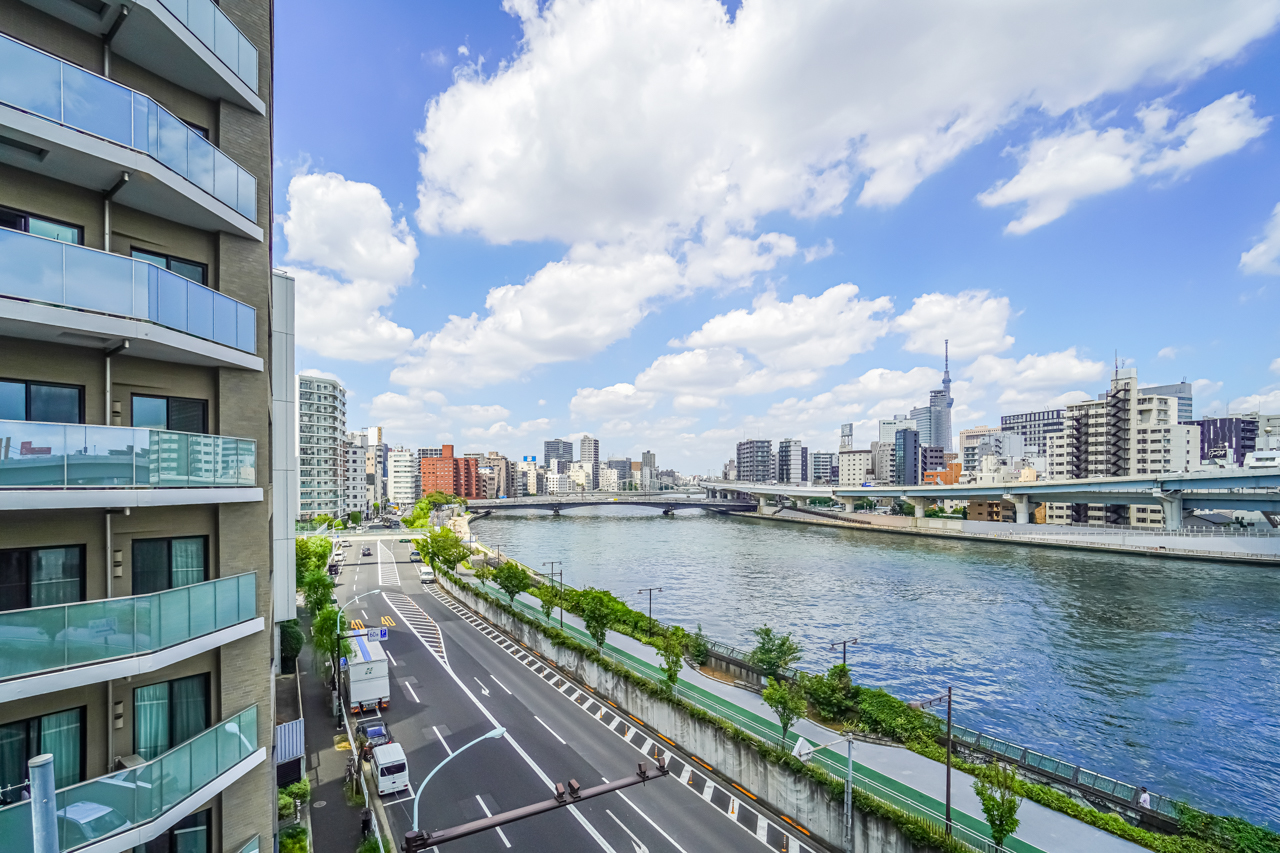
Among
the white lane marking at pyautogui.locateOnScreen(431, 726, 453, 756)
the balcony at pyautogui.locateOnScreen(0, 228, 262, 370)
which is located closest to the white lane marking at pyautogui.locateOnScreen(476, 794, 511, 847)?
the white lane marking at pyautogui.locateOnScreen(431, 726, 453, 756)

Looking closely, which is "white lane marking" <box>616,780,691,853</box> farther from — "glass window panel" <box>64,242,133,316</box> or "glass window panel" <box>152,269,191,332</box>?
"glass window panel" <box>64,242,133,316</box>

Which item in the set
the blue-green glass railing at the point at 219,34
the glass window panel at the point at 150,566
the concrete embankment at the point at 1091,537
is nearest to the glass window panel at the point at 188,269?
the blue-green glass railing at the point at 219,34

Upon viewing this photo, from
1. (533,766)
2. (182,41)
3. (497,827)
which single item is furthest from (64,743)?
(533,766)

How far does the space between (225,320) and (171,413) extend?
1.53 m

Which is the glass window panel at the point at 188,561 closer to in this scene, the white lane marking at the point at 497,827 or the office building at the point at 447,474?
the white lane marking at the point at 497,827

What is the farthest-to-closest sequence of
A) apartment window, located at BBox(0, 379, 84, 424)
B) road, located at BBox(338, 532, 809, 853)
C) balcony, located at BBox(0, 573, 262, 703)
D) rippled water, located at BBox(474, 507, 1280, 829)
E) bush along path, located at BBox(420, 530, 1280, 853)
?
1. rippled water, located at BBox(474, 507, 1280, 829)
2. road, located at BBox(338, 532, 809, 853)
3. bush along path, located at BBox(420, 530, 1280, 853)
4. apartment window, located at BBox(0, 379, 84, 424)
5. balcony, located at BBox(0, 573, 262, 703)

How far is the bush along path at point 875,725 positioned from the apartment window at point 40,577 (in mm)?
17565

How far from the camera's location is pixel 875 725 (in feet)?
69.3

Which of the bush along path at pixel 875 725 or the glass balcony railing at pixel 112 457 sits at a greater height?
the glass balcony railing at pixel 112 457

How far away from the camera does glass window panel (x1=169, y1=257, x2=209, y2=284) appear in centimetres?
848

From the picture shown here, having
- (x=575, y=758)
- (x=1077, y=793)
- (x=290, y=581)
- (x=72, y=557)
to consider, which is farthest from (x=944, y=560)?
(x=72, y=557)

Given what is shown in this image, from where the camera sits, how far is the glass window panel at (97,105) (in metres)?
6.51

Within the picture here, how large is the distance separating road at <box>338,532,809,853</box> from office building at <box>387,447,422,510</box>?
157 metres

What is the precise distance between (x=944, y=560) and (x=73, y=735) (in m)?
77.3
